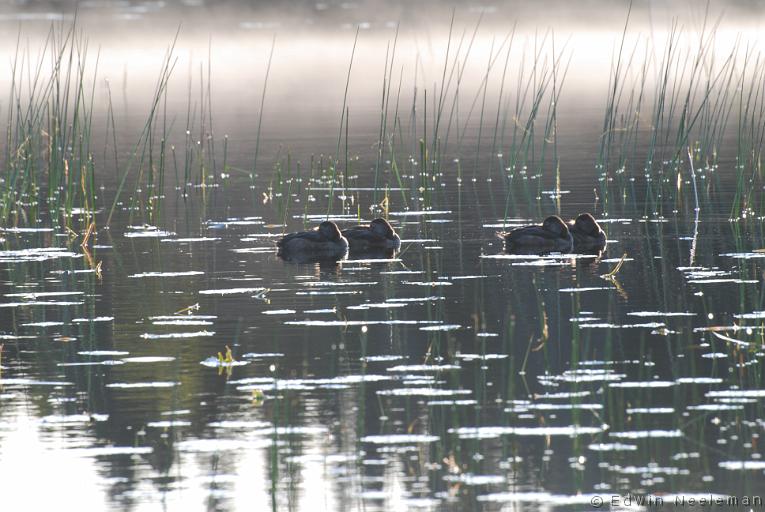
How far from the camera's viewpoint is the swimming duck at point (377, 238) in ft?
51.1

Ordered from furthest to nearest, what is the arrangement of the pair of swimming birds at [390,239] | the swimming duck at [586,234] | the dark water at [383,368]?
the swimming duck at [586,234] → the pair of swimming birds at [390,239] → the dark water at [383,368]

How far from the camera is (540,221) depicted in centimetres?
1756

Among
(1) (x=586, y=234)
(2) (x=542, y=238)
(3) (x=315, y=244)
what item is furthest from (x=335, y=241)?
(1) (x=586, y=234)

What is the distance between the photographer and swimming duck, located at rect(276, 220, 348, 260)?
15.2 m

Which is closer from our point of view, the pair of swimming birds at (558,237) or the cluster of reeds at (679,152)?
the pair of swimming birds at (558,237)

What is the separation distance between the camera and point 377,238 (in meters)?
15.6

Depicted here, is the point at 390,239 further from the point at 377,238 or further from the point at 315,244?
the point at 315,244

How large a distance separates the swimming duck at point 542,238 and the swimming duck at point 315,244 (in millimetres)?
1664

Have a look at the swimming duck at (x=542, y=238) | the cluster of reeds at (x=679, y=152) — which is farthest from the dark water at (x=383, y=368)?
the cluster of reeds at (x=679, y=152)

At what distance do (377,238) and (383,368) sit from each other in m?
6.04

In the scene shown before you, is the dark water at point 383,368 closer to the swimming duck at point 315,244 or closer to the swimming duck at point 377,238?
the swimming duck at point 315,244

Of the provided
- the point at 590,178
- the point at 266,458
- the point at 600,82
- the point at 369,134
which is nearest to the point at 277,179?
the point at 590,178

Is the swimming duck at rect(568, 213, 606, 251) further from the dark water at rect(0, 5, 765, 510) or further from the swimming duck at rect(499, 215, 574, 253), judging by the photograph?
the dark water at rect(0, 5, 765, 510)

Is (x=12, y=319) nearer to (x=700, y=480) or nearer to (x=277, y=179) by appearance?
(x=700, y=480)
